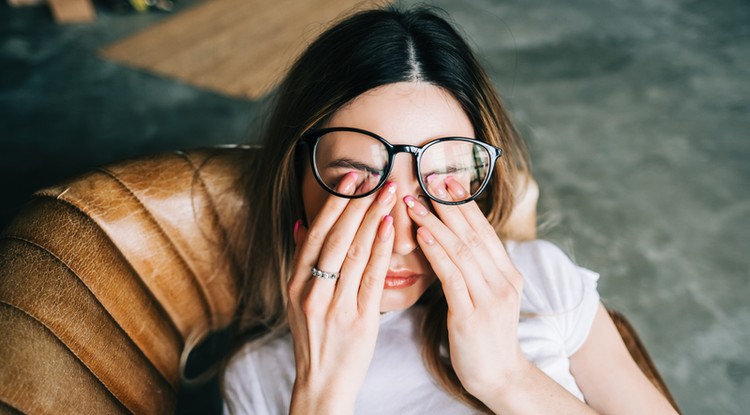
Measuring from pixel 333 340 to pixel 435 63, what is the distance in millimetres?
616

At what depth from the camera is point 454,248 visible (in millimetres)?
1078

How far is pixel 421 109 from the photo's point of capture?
3.74 ft

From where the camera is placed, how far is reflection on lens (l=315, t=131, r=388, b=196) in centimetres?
110

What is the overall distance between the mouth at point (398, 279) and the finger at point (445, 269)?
0.40ft

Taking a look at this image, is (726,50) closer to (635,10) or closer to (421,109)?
(635,10)

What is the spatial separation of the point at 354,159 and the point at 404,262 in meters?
0.24

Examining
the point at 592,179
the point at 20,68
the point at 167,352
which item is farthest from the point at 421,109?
the point at 20,68

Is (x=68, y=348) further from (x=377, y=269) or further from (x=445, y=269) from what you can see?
(x=445, y=269)

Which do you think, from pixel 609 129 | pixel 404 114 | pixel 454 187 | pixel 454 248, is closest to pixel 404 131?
pixel 404 114

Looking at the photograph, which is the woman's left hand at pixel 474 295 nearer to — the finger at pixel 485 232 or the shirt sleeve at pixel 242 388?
the finger at pixel 485 232

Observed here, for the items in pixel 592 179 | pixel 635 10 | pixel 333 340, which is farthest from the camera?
pixel 635 10

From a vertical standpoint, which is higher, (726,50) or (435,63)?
(435,63)

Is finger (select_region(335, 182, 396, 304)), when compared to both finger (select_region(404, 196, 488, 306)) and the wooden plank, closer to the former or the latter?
finger (select_region(404, 196, 488, 306))

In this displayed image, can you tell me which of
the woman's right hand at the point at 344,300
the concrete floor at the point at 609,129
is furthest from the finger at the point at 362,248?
the concrete floor at the point at 609,129
